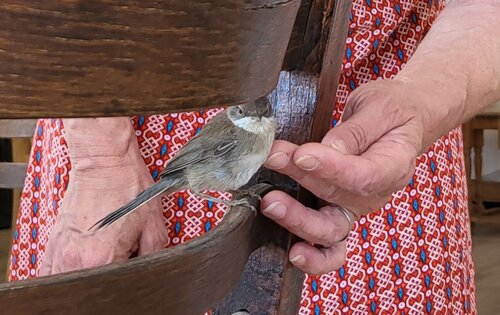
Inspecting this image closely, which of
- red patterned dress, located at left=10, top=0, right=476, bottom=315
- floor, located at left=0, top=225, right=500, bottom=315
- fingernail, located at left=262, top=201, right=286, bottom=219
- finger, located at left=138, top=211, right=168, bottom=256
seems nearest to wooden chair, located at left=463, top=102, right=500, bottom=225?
floor, located at left=0, top=225, right=500, bottom=315

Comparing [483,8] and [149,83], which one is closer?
[149,83]

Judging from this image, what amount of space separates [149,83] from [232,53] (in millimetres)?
37

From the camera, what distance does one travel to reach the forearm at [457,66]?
62cm

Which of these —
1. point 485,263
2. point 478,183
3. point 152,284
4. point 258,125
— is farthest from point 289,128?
point 478,183

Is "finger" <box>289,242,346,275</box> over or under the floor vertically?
over

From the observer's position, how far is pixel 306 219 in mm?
482

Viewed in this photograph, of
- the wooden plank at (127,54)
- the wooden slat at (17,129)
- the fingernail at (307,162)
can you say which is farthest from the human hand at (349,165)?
the wooden slat at (17,129)

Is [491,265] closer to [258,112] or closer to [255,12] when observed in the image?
[258,112]

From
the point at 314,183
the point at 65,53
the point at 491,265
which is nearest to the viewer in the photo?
the point at 65,53

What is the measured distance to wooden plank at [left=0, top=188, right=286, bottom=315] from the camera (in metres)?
0.25

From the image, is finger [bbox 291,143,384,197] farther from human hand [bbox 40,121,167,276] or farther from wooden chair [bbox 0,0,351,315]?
human hand [bbox 40,121,167,276]

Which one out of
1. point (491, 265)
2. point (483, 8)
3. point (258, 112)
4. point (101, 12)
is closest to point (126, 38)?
point (101, 12)

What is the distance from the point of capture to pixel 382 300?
802 millimetres

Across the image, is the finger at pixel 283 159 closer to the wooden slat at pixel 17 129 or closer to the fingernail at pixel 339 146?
the fingernail at pixel 339 146
